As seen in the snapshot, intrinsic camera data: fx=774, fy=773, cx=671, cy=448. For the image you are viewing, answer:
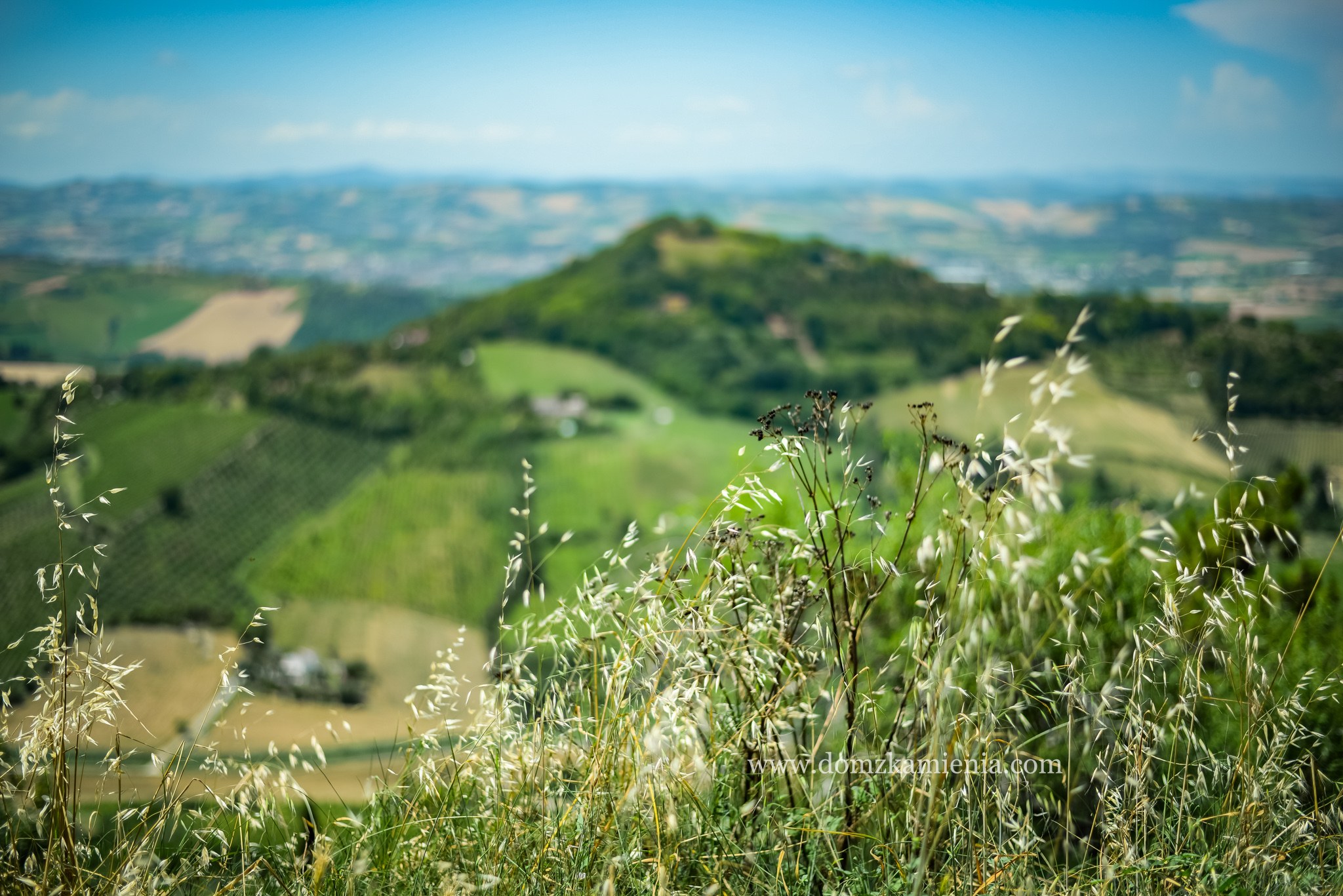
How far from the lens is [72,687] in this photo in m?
2.28

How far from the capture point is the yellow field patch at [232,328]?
88375 millimetres

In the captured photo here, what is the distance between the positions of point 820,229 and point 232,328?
109513 millimetres

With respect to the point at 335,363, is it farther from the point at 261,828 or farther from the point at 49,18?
the point at 49,18

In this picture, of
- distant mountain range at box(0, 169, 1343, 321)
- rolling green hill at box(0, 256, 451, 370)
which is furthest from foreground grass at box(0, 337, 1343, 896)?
rolling green hill at box(0, 256, 451, 370)

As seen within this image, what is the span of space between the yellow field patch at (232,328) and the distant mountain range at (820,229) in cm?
1473

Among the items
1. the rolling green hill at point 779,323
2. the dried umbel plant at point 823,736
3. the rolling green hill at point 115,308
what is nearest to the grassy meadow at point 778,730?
the dried umbel plant at point 823,736

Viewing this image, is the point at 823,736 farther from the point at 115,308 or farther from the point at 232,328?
the point at 232,328

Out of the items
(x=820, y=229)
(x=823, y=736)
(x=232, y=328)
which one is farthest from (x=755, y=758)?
(x=820, y=229)

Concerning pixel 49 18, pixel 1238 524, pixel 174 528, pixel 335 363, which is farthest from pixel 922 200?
pixel 1238 524

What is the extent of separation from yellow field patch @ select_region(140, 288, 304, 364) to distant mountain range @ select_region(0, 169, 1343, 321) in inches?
580

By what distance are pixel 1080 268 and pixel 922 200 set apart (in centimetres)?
8571

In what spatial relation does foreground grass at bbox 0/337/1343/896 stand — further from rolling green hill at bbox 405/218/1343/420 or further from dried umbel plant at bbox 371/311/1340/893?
rolling green hill at bbox 405/218/1343/420

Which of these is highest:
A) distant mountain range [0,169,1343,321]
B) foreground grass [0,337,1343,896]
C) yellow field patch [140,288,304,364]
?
distant mountain range [0,169,1343,321]

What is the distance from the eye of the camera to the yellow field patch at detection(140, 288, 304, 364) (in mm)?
88375
